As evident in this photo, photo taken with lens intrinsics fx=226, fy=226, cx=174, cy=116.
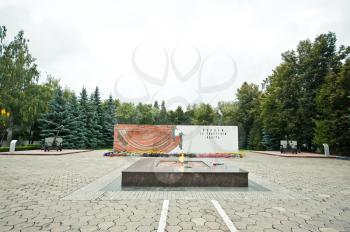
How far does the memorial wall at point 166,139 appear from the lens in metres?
21.0

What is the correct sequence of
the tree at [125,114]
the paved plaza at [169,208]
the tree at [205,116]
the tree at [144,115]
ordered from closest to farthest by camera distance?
the paved plaza at [169,208] → the tree at [205,116] → the tree at [125,114] → the tree at [144,115]

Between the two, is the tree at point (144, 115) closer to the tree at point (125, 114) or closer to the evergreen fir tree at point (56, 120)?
the tree at point (125, 114)

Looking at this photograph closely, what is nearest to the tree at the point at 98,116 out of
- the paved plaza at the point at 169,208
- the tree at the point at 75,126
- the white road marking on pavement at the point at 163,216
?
the tree at the point at 75,126

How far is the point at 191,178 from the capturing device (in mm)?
6969

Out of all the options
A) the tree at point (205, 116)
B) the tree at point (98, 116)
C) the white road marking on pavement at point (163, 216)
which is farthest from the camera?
the tree at point (205, 116)

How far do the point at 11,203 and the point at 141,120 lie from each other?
221 feet

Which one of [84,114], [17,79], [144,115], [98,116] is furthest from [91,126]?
[144,115]

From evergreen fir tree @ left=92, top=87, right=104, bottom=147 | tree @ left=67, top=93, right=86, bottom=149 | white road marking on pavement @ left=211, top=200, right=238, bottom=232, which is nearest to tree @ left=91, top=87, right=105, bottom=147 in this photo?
evergreen fir tree @ left=92, top=87, right=104, bottom=147

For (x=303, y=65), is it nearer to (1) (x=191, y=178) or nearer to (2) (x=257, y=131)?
(2) (x=257, y=131)

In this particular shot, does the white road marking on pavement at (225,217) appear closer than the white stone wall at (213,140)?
Yes

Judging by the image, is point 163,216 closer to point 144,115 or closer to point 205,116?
point 205,116

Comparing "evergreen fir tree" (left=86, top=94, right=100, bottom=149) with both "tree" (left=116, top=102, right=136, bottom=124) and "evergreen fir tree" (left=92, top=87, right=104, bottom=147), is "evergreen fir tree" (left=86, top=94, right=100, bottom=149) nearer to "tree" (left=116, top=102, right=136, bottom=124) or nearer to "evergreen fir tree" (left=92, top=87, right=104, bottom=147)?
"evergreen fir tree" (left=92, top=87, right=104, bottom=147)

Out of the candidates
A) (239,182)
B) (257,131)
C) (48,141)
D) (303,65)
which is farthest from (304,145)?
(48,141)

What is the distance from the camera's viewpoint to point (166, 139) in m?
21.2
